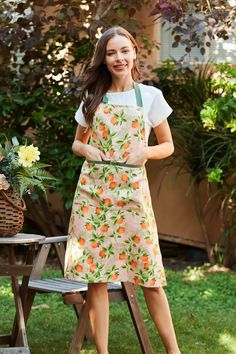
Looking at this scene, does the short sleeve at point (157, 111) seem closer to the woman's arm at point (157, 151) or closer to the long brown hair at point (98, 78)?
the woman's arm at point (157, 151)

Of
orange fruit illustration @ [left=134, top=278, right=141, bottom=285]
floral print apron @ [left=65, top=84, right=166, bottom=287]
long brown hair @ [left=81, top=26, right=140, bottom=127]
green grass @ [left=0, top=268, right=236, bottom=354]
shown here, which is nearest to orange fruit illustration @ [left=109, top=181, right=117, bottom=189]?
floral print apron @ [left=65, top=84, right=166, bottom=287]

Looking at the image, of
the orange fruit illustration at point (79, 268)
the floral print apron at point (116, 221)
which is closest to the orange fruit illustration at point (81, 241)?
the floral print apron at point (116, 221)

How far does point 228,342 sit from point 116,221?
1.51 m

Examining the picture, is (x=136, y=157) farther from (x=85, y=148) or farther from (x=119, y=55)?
(x=119, y=55)

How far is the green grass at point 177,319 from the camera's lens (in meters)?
5.84

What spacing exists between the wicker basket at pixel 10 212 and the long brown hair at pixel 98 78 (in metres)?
0.56

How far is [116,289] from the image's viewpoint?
213 inches

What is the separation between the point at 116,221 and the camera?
4.84 meters

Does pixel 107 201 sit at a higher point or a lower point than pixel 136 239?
higher

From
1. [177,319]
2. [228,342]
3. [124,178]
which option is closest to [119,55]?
[124,178]

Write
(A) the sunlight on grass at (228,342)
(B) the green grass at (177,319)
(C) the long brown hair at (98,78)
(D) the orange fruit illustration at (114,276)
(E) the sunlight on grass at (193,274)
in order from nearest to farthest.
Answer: (D) the orange fruit illustration at (114,276) → (C) the long brown hair at (98,78) → (A) the sunlight on grass at (228,342) → (B) the green grass at (177,319) → (E) the sunlight on grass at (193,274)

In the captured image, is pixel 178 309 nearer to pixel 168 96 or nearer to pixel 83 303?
pixel 83 303

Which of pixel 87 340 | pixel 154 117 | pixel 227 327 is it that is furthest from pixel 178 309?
pixel 154 117

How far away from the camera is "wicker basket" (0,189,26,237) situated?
193 inches
